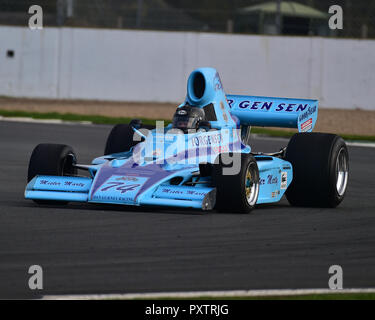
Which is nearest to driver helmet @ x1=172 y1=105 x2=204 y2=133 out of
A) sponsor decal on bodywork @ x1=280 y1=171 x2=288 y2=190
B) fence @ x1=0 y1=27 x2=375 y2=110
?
sponsor decal on bodywork @ x1=280 y1=171 x2=288 y2=190

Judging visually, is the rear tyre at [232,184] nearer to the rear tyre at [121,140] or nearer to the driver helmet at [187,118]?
the driver helmet at [187,118]

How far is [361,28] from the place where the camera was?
28094mm

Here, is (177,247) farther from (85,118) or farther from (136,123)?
(85,118)

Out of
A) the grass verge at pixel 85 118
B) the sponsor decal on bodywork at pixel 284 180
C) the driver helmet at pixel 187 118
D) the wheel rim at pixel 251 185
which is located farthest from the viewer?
the grass verge at pixel 85 118

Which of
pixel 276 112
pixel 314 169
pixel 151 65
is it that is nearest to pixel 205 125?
pixel 314 169

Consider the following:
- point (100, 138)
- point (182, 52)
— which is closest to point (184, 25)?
point (182, 52)

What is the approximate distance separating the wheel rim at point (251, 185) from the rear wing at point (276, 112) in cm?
186

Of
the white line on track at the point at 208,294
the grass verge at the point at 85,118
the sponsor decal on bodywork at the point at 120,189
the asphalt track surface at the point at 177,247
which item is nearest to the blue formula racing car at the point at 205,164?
the sponsor decal on bodywork at the point at 120,189

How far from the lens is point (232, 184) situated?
32.3ft

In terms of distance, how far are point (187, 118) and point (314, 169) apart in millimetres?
1591

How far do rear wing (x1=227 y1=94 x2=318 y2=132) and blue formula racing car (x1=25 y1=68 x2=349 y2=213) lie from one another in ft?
0.04

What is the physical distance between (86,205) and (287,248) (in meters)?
3.13

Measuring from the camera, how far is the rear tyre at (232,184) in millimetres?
9859

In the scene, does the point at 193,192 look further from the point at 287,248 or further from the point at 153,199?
the point at 287,248
